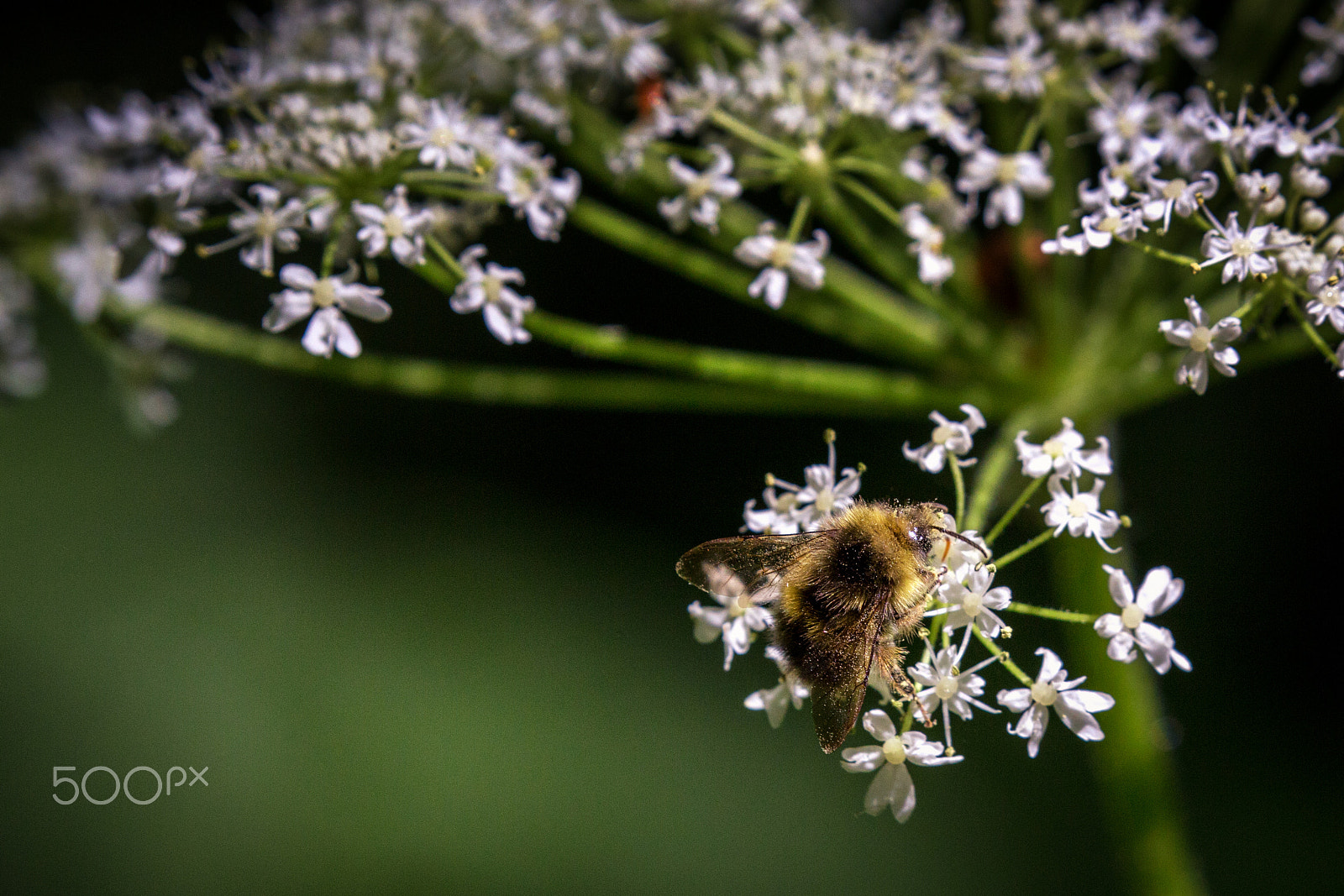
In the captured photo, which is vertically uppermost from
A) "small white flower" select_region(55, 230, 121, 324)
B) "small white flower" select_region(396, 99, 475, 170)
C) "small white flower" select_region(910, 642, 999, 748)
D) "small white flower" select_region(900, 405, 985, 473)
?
"small white flower" select_region(55, 230, 121, 324)

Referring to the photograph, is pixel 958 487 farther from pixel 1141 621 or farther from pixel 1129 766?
pixel 1129 766

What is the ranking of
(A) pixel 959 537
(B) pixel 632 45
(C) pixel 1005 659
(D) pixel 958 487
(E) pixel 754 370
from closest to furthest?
(C) pixel 1005 659 → (A) pixel 959 537 → (D) pixel 958 487 → (E) pixel 754 370 → (B) pixel 632 45

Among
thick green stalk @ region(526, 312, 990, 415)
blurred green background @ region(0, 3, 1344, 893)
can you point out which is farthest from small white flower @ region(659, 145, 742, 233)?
blurred green background @ region(0, 3, 1344, 893)

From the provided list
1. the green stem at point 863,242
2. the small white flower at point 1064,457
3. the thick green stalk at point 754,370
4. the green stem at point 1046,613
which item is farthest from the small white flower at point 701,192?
the green stem at point 1046,613

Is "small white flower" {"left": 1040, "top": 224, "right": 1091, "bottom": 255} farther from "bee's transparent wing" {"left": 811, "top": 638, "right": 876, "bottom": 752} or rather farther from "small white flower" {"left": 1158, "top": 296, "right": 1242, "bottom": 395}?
"bee's transparent wing" {"left": 811, "top": 638, "right": 876, "bottom": 752}

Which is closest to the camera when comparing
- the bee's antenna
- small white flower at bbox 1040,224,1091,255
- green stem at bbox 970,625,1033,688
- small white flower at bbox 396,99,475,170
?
green stem at bbox 970,625,1033,688

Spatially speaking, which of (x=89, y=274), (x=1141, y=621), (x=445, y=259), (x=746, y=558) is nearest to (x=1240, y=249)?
(x=1141, y=621)
